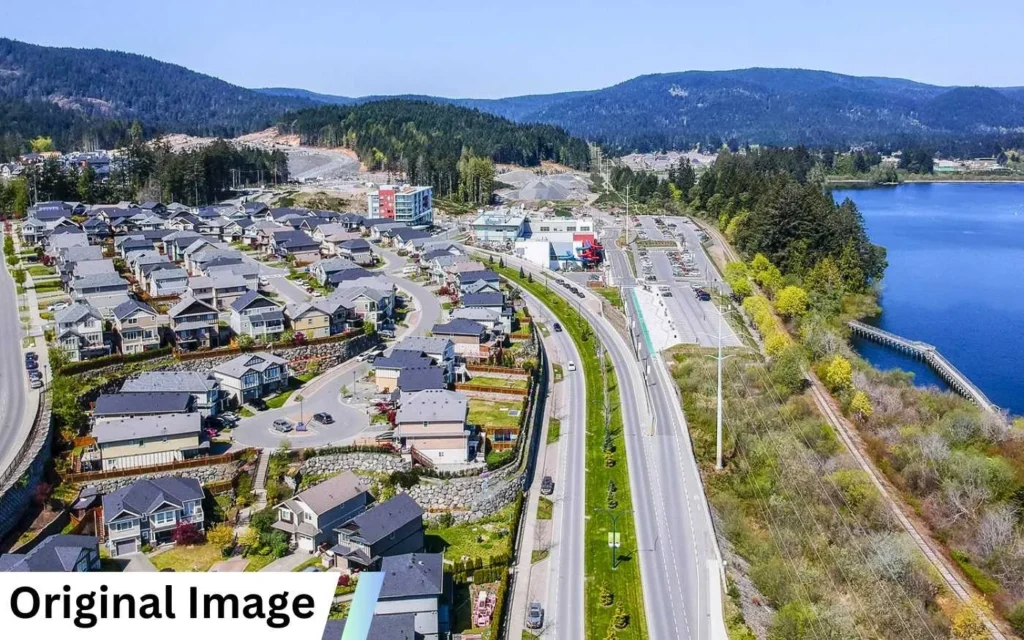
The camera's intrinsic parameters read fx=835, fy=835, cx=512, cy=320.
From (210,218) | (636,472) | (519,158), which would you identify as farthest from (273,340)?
(519,158)

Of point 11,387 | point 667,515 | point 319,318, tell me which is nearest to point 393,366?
point 319,318

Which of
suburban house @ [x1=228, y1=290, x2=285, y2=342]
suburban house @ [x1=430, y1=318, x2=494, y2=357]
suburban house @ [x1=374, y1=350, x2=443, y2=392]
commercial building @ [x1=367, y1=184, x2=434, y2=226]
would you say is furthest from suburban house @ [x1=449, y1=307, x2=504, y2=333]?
commercial building @ [x1=367, y1=184, x2=434, y2=226]

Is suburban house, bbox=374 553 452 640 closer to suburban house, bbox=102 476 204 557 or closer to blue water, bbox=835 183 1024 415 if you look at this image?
suburban house, bbox=102 476 204 557

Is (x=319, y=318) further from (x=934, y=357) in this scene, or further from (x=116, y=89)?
(x=116, y=89)

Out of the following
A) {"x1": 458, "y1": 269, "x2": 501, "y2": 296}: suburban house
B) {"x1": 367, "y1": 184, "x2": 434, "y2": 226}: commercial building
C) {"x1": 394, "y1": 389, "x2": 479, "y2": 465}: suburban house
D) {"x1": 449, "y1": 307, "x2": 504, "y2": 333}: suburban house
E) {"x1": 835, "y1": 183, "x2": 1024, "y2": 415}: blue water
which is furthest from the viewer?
{"x1": 367, "y1": 184, "x2": 434, "y2": 226}: commercial building

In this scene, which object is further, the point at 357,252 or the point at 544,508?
the point at 357,252

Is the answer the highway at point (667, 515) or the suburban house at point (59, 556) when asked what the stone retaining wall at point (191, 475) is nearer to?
the suburban house at point (59, 556)
